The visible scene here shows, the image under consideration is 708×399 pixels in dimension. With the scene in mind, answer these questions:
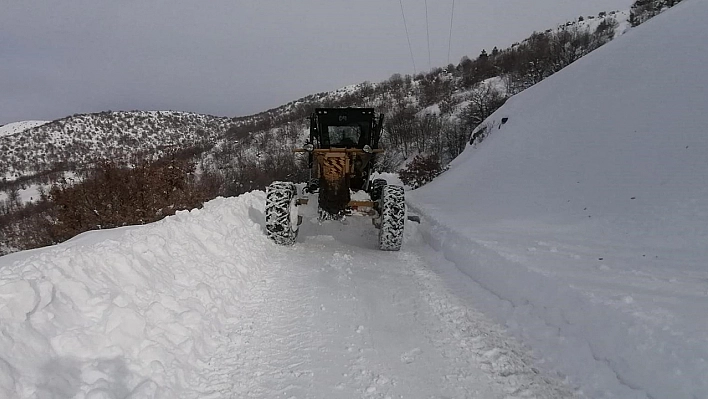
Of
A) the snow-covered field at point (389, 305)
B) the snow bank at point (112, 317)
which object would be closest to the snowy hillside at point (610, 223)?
the snow-covered field at point (389, 305)

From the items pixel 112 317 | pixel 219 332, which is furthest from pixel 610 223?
pixel 112 317

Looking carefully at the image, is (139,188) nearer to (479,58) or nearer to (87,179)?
(87,179)

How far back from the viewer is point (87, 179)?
13.7 metres

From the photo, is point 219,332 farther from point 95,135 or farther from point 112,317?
point 95,135

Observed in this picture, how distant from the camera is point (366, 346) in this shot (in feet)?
12.0

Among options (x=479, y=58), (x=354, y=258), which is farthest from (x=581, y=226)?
(x=479, y=58)

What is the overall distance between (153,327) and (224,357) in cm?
66

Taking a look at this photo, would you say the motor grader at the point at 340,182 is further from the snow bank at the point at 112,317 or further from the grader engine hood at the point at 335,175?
the snow bank at the point at 112,317

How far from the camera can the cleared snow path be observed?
120 inches

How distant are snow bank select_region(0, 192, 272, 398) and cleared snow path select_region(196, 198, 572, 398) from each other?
1.13 feet

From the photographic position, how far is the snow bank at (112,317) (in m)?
Result: 2.48

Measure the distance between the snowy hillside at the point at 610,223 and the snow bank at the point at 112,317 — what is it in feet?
10.3

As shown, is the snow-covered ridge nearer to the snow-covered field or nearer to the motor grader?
the motor grader

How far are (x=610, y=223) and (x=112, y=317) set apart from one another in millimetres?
7522
